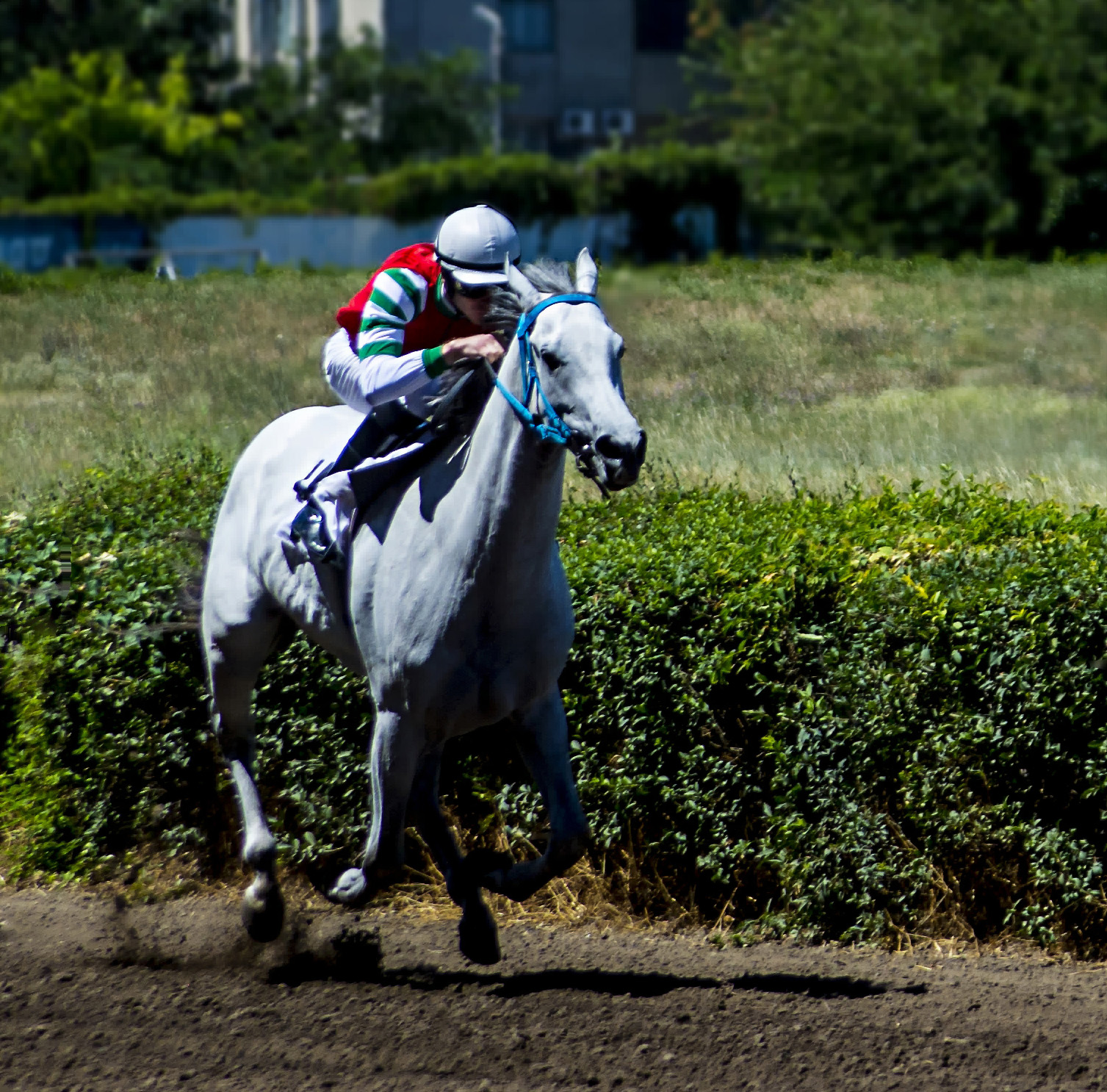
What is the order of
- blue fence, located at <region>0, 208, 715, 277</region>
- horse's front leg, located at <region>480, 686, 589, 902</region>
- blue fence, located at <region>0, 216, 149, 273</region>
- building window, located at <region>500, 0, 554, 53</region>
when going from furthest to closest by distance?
building window, located at <region>500, 0, 554, 53</region>
blue fence, located at <region>0, 216, 149, 273</region>
blue fence, located at <region>0, 208, 715, 277</region>
horse's front leg, located at <region>480, 686, 589, 902</region>

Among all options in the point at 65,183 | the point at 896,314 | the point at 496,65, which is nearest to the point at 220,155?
the point at 65,183

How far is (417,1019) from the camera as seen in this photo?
476 cm

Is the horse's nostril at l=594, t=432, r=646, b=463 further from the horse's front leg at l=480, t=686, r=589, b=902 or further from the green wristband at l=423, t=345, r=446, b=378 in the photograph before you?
the horse's front leg at l=480, t=686, r=589, b=902

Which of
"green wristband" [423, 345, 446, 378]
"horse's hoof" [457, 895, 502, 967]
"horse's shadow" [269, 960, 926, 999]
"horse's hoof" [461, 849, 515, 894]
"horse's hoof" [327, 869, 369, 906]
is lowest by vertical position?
"horse's shadow" [269, 960, 926, 999]

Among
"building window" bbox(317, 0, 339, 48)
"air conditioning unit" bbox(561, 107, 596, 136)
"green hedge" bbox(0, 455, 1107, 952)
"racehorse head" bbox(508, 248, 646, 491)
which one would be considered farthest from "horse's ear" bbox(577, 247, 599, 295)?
"air conditioning unit" bbox(561, 107, 596, 136)

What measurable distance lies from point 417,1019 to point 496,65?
4178cm

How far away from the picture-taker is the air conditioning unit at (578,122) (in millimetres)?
43969

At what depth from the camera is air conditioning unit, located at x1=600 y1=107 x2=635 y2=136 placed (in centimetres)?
4381

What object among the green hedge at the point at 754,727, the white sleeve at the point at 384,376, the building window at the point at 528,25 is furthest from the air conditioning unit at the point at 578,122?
the white sleeve at the point at 384,376

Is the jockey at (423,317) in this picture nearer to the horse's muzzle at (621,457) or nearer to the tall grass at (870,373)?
the horse's muzzle at (621,457)

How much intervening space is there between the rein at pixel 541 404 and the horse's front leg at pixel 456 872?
1.29 m

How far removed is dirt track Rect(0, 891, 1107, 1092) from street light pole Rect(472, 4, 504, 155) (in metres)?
38.7

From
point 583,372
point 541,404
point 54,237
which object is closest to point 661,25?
point 54,237

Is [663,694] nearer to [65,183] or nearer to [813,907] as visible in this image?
[813,907]
